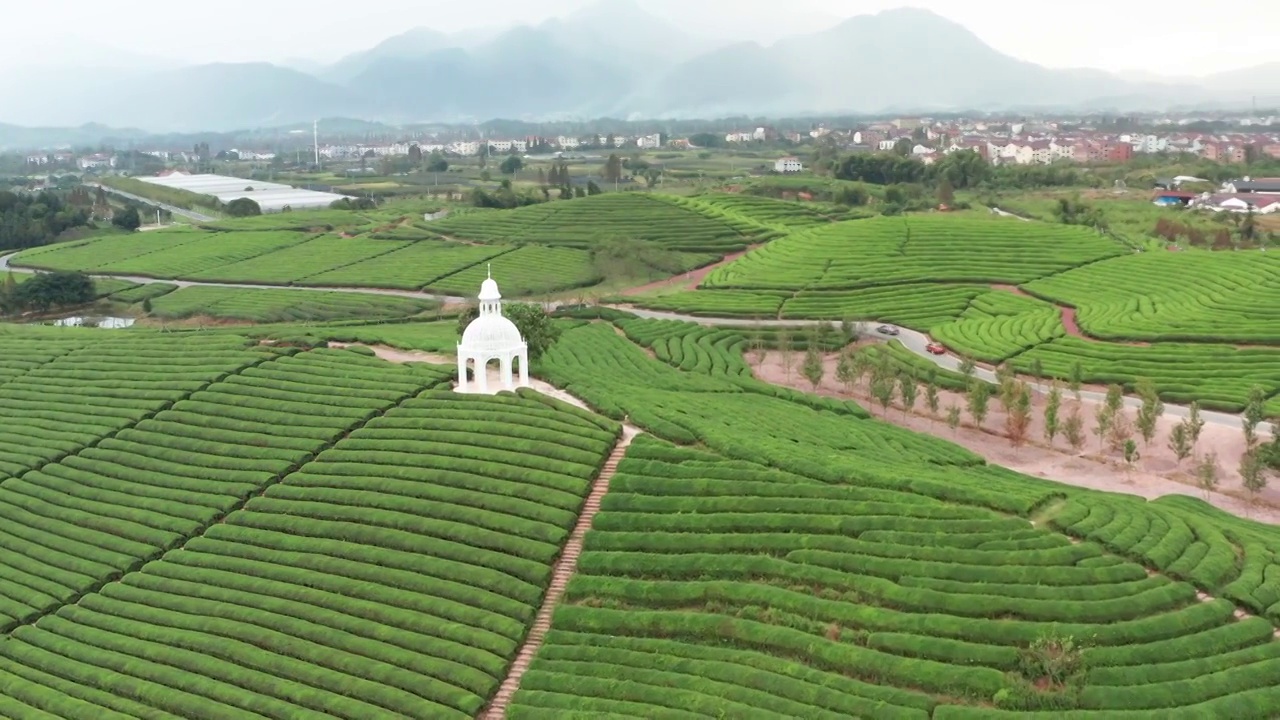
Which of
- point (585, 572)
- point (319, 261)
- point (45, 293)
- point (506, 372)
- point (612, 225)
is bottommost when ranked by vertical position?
point (585, 572)

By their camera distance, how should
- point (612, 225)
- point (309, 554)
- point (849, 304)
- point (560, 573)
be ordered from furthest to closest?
point (612, 225)
point (849, 304)
point (309, 554)
point (560, 573)

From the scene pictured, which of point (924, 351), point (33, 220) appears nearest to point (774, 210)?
point (924, 351)

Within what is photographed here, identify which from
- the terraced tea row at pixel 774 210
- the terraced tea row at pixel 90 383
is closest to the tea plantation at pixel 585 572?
the terraced tea row at pixel 90 383

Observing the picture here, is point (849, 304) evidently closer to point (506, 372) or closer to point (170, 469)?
point (506, 372)

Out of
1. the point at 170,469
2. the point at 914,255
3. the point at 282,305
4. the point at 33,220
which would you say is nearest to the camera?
the point at 170,469

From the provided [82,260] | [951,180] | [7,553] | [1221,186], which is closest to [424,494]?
[7,553]

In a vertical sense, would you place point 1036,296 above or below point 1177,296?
below

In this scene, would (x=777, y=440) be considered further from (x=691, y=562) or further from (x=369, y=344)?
(x=369, y=344)

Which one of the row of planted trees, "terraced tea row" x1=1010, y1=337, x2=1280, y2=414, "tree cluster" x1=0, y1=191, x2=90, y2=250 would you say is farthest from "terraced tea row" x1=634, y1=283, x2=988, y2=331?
"tree cluster" x1=0, y1=191, x2=90, y2=250
